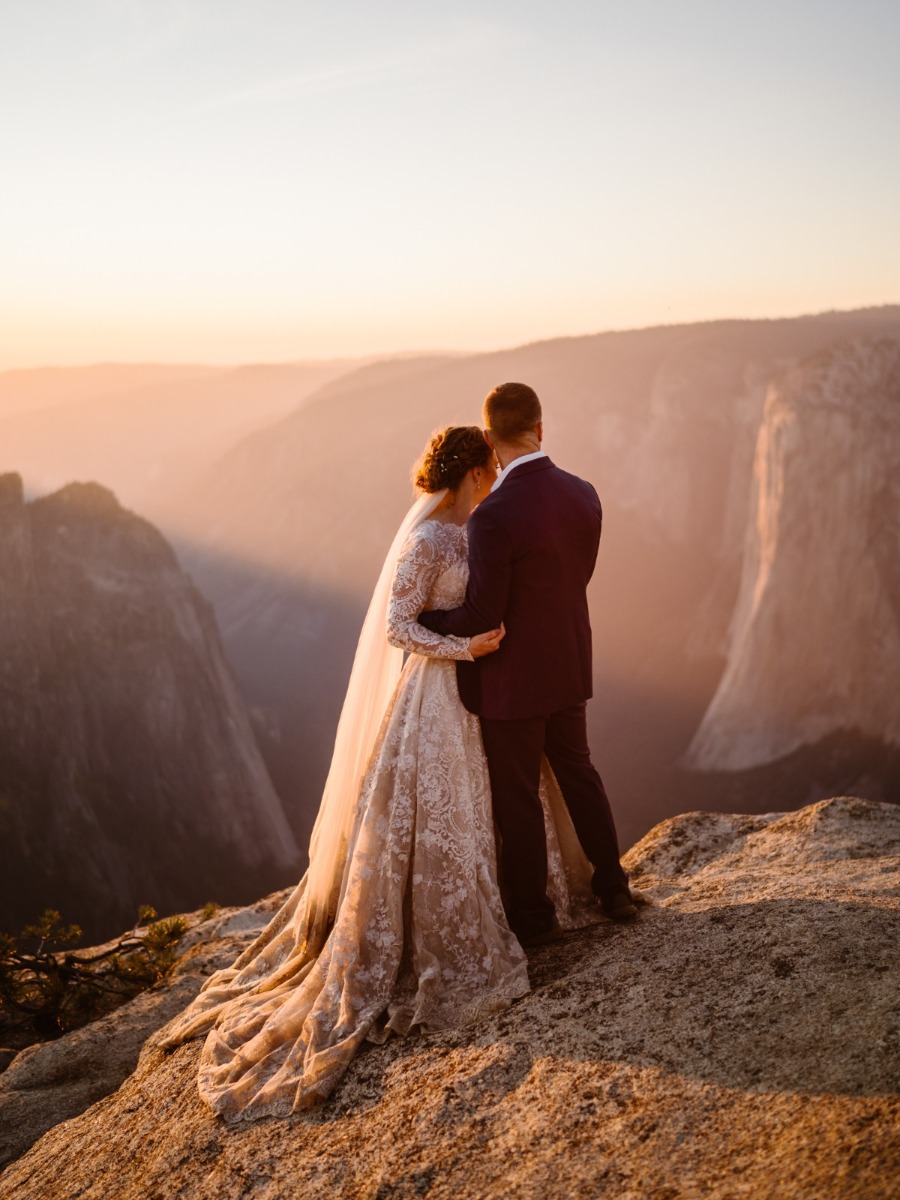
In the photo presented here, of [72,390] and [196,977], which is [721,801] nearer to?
[196,977]

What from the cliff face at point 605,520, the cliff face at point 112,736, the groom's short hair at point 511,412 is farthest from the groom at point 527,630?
the cliff face at point 605,520

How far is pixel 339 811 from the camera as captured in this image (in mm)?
4410

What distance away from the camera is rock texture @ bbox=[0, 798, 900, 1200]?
2.69 metres

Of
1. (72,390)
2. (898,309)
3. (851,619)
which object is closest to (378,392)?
(898,309)

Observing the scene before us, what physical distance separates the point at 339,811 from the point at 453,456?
5.62ft

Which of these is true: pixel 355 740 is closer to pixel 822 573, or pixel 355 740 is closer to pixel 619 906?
pixel 619 906

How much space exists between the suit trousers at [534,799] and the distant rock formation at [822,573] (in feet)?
74.3

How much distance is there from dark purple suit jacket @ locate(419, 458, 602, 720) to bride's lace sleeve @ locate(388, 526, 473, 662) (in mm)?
77

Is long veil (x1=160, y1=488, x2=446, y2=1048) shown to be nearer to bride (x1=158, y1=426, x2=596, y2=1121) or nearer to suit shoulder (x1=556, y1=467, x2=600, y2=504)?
bride (x1=158, y1=426, x2=596, y2=1121)

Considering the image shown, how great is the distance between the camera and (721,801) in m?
24.6

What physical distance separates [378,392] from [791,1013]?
59441 millimetres

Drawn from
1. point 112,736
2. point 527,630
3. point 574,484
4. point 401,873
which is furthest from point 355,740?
point 112,736

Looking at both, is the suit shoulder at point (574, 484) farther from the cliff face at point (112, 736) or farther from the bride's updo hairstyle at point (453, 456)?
the cliff face at point (112, 736)

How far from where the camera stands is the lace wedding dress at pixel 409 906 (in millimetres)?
3852
